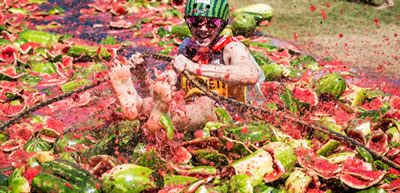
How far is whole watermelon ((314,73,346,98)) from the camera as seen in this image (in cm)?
455

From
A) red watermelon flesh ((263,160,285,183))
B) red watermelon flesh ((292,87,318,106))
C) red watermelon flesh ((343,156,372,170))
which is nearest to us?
red watermelon flesh ((263,160,285,183))

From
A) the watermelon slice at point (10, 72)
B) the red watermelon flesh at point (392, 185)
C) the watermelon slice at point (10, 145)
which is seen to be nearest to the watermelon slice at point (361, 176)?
the red watermelon flesh at point (392, 185)

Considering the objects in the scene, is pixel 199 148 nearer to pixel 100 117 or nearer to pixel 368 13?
pixel 100 117

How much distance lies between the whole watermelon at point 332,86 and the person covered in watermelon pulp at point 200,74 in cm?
131

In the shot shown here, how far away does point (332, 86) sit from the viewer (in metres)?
4.54

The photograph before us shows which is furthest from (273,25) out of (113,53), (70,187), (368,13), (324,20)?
(70,187)

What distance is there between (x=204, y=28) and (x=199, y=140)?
109 centimetres

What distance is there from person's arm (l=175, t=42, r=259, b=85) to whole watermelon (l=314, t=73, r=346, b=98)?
144 centimetres

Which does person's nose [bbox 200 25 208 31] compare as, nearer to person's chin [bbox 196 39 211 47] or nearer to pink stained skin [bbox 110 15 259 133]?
pink stained skin [bbox 110 15 259 133]

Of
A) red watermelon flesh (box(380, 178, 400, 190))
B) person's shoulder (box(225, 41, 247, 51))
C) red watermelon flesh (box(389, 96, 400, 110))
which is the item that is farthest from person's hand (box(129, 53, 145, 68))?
red watermelon flesh (box(389, 96, 400, 110))

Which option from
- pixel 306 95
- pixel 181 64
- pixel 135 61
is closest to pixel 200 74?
pixel 181 64

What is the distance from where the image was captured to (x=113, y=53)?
6109 mm

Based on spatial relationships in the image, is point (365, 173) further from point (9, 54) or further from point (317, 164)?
point (9, 54)

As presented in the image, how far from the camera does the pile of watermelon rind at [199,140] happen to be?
284 centimetres
